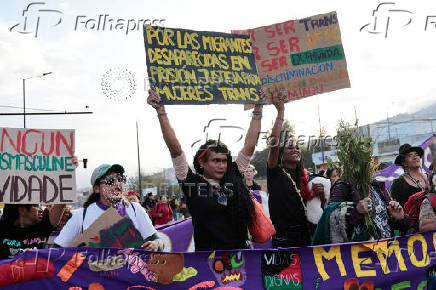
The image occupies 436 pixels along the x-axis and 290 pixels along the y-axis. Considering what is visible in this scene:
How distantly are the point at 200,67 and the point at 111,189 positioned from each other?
1598 millimetres

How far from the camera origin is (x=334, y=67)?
6344mm

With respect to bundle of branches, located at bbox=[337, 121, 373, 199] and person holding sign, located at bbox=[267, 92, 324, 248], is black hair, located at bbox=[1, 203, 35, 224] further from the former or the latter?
bundle of branches, located at bbox=[337, 121, 373, 199]

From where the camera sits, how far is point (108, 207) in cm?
403

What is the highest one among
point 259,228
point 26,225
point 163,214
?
point 26,225

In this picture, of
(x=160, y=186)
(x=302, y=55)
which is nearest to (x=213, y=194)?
(x=302, y=55)

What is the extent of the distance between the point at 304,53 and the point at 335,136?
209 centimetres

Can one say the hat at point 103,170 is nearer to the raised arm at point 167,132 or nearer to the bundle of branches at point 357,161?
the raised arm at point 167,132

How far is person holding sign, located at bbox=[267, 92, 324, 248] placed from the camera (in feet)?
15.2

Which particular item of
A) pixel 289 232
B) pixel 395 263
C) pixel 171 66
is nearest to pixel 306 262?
pixel 289 232

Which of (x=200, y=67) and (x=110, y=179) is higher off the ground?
(x=200, y=67)

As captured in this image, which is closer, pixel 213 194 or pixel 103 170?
pixel 213 194

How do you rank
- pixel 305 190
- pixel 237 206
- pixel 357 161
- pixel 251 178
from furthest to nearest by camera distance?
1. pixel 251 178
2. pixel 305 190
3. pixel 357 161
4. pixel 237 206

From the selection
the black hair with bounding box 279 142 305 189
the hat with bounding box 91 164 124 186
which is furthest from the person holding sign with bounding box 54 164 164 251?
the black hair with bounding box 279 142 305 189

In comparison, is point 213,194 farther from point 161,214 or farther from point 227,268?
point 161,214
